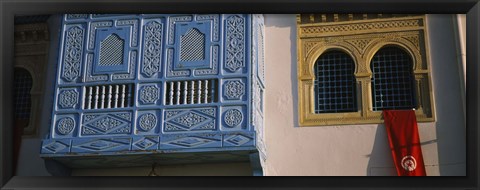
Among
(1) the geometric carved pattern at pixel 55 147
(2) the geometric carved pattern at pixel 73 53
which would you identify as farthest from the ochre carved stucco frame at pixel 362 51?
(1) the geometric carved pattern at pixel 55 147

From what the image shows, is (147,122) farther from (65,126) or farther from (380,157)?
(380,157)

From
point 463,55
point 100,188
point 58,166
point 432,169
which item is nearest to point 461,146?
point 432,169

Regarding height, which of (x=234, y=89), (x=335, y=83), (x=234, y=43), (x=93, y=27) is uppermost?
(x=93, y=27)

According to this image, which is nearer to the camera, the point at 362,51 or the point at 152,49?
the point at 152,49

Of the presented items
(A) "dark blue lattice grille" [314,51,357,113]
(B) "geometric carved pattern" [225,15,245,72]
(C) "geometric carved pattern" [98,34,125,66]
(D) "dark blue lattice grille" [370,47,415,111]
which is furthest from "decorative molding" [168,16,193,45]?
(D) "dark blue lattice grille" [370,47,415,111]

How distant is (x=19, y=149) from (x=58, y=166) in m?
0.97

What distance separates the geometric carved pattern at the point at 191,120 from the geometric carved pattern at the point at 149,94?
418mm

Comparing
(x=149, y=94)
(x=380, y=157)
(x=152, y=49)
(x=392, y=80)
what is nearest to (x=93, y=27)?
(x=152, y=49)

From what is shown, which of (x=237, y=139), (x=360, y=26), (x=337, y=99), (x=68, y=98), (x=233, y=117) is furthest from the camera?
(x=360, y=26)

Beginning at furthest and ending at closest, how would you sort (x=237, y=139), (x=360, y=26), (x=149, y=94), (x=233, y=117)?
(x=360, y=26), (x=149, y=94), (x=233, y=117), (x=237, y=139)

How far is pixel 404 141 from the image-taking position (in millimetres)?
10688

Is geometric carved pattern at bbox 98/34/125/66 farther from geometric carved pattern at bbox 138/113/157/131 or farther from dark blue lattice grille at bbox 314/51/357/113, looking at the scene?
dark blue lattice grille at bbox 314/51/357/113

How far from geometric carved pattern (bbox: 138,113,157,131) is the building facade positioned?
11 centimetres

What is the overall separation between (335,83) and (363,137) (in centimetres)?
107
